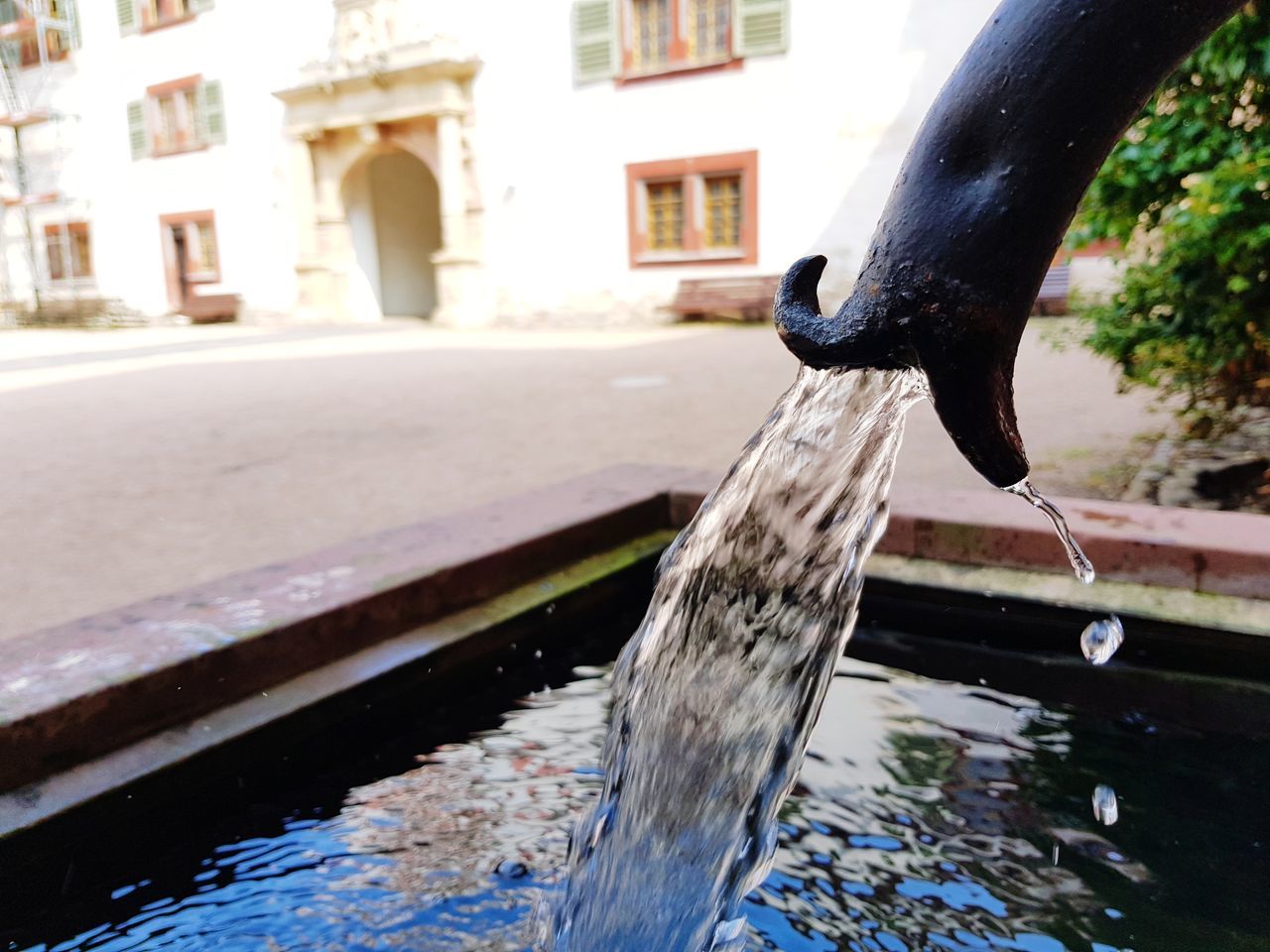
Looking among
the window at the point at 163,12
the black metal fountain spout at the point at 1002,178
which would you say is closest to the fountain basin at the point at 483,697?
the black metal fountain spout at the point at 1002,178

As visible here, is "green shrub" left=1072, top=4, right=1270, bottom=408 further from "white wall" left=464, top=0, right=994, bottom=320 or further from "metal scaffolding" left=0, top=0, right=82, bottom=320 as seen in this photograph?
"metal scaffolding" left=0, top=0, right=82, bottom=320

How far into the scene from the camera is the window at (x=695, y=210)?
43.1ft

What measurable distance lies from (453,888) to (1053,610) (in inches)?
62.6

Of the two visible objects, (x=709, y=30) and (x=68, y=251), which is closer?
(x=709, y=30)

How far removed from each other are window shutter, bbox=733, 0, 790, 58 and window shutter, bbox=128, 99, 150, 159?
11887mm

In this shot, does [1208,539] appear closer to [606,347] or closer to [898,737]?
[898,737]

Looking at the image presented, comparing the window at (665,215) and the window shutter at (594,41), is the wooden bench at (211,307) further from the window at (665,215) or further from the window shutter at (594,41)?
the window at (665,215)

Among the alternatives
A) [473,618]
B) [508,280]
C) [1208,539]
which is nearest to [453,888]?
[473,618]

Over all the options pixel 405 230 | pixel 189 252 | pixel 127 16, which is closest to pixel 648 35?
pixel 405 230

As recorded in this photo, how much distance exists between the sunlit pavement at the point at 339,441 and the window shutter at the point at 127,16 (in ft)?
36.9

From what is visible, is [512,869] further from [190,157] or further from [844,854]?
[190,157]

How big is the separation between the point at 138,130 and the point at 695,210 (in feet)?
38.1

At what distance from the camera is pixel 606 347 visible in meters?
11.0

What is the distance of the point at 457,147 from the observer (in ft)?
48.5
